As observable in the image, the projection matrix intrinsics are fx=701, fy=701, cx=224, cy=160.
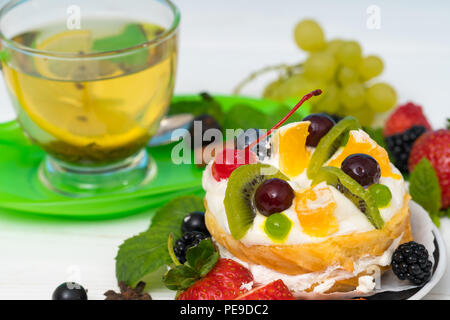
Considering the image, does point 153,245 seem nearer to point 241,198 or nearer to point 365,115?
point 241,198

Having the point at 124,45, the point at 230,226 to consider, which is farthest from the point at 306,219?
the point at 124,45

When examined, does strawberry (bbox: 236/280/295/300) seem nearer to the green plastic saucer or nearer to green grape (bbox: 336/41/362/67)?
the green plastic saucer

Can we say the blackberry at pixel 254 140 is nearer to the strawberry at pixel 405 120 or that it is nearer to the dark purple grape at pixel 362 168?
the dark purple grape at pixel 362 168

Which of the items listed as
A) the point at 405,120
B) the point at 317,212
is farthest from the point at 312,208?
the point at 405,120

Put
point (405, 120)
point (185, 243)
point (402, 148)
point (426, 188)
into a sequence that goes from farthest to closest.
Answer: point (405, 120), point (402, 148), point (426, 188), point (185, 243)

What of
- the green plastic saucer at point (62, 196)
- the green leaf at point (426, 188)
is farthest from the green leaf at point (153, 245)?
the green leaf at point (426, 188)

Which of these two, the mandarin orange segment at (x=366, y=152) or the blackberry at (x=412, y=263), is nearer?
the blackberry at (x=412, y=263)

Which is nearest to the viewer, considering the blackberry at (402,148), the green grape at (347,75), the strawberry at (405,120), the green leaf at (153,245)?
the green leaf at (153,245)
